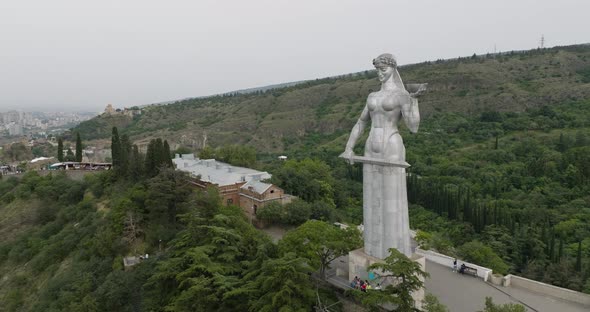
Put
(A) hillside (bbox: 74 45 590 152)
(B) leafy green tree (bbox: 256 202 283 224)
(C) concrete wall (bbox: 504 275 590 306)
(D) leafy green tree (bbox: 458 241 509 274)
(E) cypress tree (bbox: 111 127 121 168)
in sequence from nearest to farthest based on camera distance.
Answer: (C) concrete wall (bbox: 504 275 590 306) < (D) leafy green tree (bbox: 458 241 509 274) < (B) leafy green tree (bbox: 256 202 283 224) < (E) cypress tree (bbox: 111 127 121 168) < (A) hillside (bbox: 74 45 590 152)

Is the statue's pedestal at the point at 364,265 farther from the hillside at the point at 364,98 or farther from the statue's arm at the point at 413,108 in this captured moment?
the hillside at the point at 364,98

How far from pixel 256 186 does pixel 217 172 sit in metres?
6.44

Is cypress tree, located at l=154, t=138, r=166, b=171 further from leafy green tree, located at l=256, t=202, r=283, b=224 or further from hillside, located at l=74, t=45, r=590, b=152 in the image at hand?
hillside, located at l=74, t=45, r=590, b=152

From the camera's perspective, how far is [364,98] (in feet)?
341

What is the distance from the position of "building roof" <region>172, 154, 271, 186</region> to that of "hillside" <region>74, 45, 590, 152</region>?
4744 cm

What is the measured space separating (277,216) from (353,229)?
393 inches

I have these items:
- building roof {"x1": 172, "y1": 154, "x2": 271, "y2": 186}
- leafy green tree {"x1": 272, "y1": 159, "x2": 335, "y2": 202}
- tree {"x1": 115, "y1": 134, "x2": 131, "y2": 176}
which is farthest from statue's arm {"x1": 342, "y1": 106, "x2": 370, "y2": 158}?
tree {"x1": 115, "y1": 134, "x2": 131, "y2": 176}

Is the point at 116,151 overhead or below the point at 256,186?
overhead

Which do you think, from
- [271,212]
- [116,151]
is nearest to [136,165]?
[116,151]

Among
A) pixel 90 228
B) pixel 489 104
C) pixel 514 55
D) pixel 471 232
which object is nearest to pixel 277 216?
pixel 90 228

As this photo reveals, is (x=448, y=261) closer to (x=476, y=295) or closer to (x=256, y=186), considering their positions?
(x=476, y=295)

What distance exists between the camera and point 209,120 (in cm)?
11594

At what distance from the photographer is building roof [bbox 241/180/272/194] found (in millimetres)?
28781

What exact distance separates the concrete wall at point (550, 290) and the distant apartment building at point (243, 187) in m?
15.7
